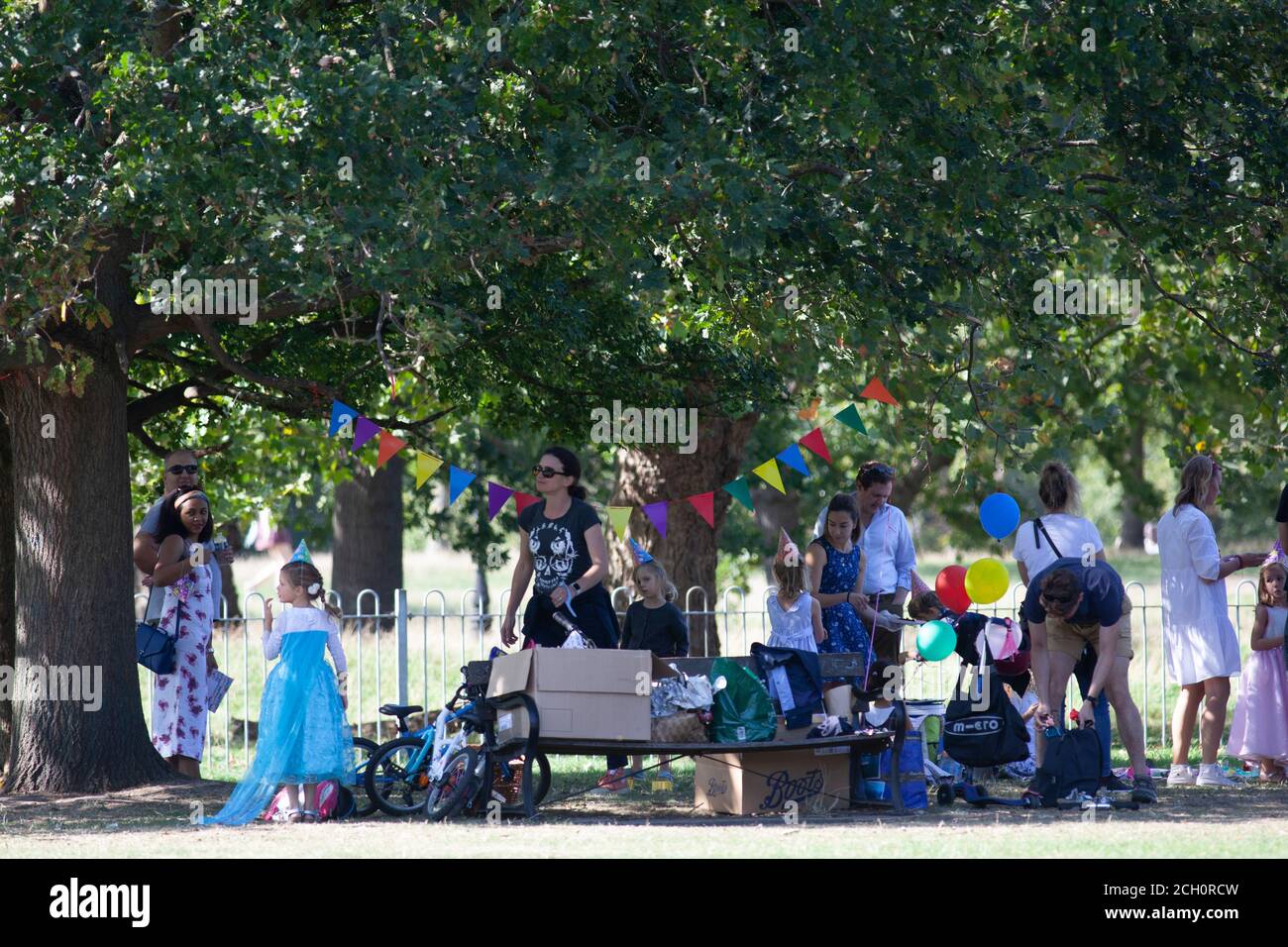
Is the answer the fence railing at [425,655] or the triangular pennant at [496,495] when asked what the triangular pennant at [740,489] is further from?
the triangular pennant at [496,495]

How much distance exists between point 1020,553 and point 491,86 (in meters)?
4.05

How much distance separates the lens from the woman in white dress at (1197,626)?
33.0 feet

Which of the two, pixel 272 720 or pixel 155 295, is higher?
pixel 155 295

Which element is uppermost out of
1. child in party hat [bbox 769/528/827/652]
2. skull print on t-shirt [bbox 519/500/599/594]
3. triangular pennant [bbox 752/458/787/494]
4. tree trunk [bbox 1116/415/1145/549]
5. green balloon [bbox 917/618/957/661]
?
tree trunk [bbox 1116/415/1145/549]

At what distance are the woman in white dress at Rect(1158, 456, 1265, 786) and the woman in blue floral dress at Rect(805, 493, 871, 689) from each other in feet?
6.08

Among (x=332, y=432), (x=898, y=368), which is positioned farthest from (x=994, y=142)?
(x=332, y=432)

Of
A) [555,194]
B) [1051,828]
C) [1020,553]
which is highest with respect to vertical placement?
[555,194]

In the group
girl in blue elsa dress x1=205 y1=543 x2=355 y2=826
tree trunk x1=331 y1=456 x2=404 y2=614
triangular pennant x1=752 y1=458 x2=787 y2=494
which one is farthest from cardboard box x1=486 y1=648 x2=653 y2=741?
tree trunk x1=331 y1=456 x2=404 y2=614

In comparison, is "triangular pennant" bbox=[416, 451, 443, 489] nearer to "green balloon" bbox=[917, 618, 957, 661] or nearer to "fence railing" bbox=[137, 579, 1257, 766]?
"fence railing" bbox=[137, 579, 1257, 766]

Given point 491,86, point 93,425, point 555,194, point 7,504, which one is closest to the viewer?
point 555,194

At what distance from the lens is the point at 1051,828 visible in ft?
26.6

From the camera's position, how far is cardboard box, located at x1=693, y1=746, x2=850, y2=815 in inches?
355

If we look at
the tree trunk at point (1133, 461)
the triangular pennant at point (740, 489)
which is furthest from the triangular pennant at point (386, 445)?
the tree trunk at point (1133, 461)

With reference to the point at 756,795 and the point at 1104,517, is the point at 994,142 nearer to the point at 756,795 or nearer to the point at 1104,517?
the point at 756,795
